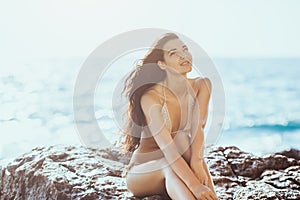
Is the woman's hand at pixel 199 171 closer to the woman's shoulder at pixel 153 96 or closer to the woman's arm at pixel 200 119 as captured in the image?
the woman's arm at pixel 200 119

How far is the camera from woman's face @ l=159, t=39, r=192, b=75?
122 centimetres

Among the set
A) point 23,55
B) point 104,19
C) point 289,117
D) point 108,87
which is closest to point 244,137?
point 289,117

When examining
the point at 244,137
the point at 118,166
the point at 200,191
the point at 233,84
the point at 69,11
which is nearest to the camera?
the point at 200,191

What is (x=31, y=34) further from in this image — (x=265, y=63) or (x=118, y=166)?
(x=265, y=63)

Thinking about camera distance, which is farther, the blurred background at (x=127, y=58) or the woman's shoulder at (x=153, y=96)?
the blurred background at (x=127, y=58)

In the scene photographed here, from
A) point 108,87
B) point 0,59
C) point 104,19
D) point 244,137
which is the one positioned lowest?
point 244,137

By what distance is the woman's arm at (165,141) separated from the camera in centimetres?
117

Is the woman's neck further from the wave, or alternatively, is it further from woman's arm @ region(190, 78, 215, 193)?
the wave

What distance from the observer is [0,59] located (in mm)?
1801

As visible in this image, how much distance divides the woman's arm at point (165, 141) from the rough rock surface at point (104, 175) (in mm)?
109

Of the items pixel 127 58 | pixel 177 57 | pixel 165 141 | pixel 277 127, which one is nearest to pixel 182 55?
pixel 177 57

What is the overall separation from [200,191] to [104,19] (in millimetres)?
870

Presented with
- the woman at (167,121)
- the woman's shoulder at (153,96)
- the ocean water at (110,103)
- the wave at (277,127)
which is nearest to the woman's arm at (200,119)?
the woman at (167,121)

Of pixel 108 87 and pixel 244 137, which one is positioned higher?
pixel 108 87
